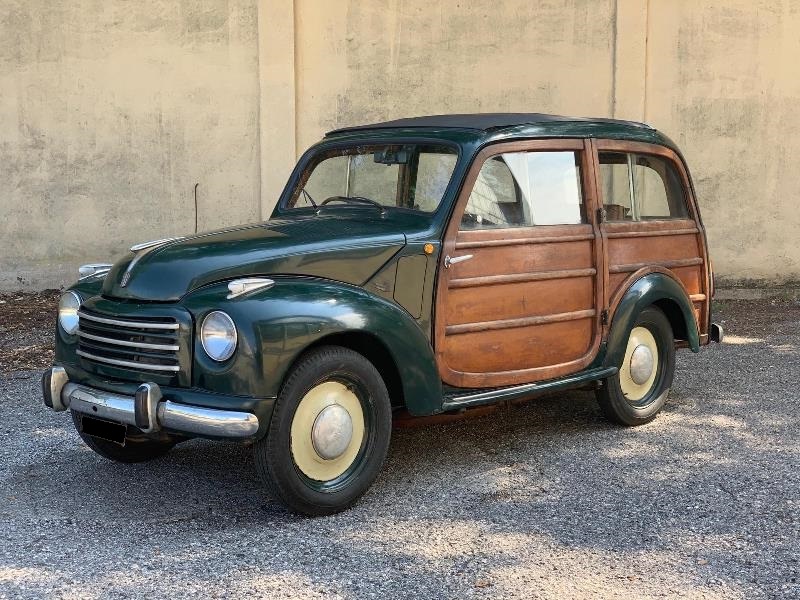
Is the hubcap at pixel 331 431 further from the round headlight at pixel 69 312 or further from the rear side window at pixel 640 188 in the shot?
the rear side window at pixel 640 188

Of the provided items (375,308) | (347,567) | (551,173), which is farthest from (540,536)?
(551,173)

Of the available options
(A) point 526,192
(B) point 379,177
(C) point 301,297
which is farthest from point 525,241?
(C) point 301,297

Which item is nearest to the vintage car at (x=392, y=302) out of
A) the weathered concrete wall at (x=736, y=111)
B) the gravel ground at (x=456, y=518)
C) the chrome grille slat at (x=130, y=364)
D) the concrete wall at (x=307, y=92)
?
the chrome grille slat at (x=130, y=364)

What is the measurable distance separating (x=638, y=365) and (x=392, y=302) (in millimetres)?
1893

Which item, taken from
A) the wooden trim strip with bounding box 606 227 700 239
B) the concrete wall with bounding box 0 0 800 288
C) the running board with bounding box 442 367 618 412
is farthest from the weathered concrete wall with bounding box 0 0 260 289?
the running board with bounding box 442 367 618 412

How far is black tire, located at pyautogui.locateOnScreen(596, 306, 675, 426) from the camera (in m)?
5.41

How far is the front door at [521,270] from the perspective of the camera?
462 cm

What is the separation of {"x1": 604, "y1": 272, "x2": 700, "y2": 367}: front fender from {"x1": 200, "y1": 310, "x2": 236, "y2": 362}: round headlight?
2.28 m

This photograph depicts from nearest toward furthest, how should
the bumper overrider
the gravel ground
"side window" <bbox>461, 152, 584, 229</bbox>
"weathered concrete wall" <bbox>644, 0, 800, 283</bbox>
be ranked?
the gravel ground < the bumper overrider < "side window" <bbox>461, 152, 584, 229</bbox> < "weathered concrete wall" <bbox>644, 0, 800, 283</bbox>

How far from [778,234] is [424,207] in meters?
6.87

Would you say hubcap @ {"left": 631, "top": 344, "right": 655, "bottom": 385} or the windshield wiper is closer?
the windshield wiper

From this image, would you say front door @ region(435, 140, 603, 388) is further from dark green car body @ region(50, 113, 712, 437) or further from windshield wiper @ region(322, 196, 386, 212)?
windshield wiper @ region(322, 196, 386, 212)

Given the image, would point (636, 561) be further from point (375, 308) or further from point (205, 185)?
point (205, 185)

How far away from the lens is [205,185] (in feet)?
31.7
